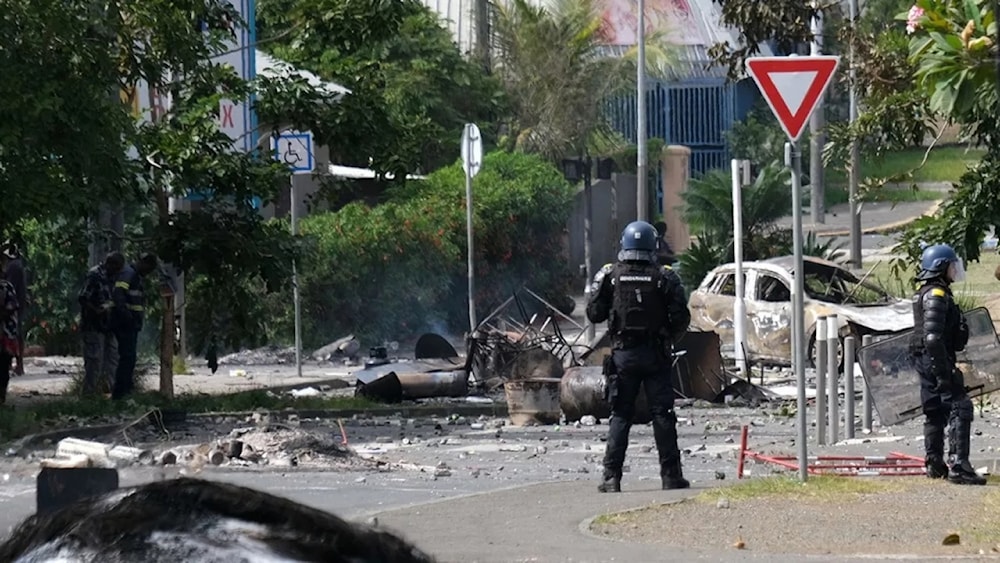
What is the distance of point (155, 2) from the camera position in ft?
55.6

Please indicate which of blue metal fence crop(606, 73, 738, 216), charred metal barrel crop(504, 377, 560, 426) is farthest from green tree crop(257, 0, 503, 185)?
blue metal fence crop(606, 73, 738, 216)

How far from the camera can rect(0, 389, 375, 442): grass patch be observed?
15.2 meters

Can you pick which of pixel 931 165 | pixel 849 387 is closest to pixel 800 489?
pixel 849 387

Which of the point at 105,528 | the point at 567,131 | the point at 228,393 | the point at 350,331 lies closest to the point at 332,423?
the point at 228,393

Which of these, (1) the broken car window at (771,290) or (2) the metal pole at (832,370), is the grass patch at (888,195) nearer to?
(1) the broken car window at (771,290)

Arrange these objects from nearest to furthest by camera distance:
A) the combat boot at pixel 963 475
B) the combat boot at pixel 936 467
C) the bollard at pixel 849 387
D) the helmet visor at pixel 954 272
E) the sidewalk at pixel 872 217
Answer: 1. the combat boot at pixel 963 475
2. the combat boot at pixel 936 467
3. the helmet visor at pixel 954 272
4. the bollard at pixel 849 387
5. the sidewalk at pixel 872 217

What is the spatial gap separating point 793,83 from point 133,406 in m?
8.10

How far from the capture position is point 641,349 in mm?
11305

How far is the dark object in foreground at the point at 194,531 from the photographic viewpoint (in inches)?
105

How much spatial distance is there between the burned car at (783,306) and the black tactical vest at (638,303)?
11.6 meters

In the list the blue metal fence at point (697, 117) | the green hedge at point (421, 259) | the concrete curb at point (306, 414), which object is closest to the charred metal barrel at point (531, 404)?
the concrete curb at point (306, 414)

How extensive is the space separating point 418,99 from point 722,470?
95.5 ft

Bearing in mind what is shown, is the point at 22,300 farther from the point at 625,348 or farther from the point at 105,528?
the point at 105,528

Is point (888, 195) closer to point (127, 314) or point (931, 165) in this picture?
point (931, 165)
